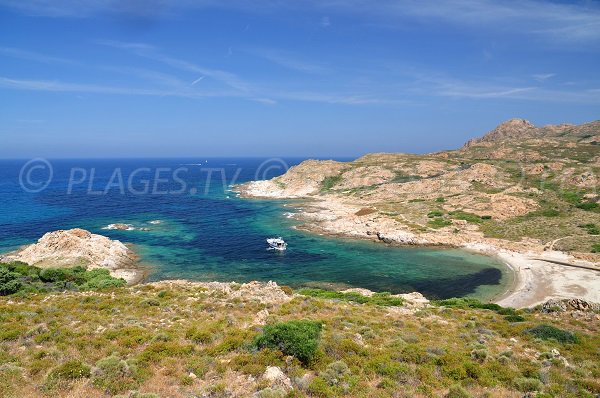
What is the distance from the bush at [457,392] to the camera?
14255mm

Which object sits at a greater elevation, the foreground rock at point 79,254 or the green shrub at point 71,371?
the green shrub at point 71,371

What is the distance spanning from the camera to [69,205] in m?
110

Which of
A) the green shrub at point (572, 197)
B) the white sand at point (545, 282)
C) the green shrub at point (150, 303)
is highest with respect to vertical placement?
the green shrub at point (572, 197)

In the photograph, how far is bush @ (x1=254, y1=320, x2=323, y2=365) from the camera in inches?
684

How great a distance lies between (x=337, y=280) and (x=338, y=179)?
90787 millimetres

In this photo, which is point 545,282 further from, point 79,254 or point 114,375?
point 79,254

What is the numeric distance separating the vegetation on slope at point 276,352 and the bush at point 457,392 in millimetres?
53

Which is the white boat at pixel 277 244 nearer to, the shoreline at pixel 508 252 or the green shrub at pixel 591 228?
the shoreline at pixel 508 252

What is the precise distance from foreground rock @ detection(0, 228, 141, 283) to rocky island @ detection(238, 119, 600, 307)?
127 ft

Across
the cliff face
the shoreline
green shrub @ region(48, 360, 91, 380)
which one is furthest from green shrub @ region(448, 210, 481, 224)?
green shrub @ region(48, 360, 91, 380)

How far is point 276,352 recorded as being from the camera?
17516 mm

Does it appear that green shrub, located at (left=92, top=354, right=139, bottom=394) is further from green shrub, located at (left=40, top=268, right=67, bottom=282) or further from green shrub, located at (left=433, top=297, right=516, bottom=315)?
green shrub, located at (left=40, top=268, right=67, bottom=282)

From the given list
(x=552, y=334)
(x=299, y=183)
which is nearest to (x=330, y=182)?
(x=299, y=183)

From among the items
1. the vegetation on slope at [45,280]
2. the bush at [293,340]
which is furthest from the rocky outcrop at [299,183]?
the bush at [293,340]
